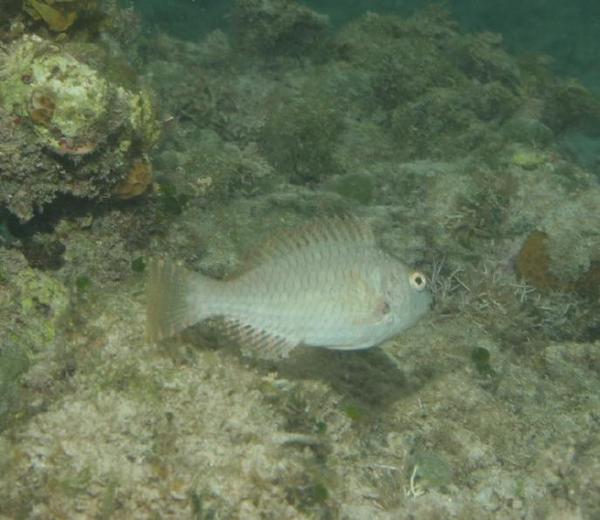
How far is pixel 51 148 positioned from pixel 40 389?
147 cm

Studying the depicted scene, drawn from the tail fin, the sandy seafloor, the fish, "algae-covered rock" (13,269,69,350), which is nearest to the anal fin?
the fish

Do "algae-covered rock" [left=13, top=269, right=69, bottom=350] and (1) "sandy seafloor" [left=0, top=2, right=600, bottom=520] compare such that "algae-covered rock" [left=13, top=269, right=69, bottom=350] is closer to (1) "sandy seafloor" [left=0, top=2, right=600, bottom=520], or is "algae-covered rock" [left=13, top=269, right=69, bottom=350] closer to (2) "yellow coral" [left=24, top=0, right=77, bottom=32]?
(1) "sandy seafloor" [left=0, top=2, right=600, bottom=520]

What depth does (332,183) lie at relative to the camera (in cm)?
721

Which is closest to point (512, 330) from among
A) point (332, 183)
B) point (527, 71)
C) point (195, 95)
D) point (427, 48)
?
point (332, 183)

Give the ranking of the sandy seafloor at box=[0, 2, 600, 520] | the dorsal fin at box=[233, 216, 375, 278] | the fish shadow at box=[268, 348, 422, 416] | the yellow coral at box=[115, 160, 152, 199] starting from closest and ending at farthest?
1. the dorsal fin at box=[233, 216, 375, 278]
2. the sandy seafloor at box=[0, 2, 600, 520]
3. the fish shadow at box=[268, 348, 422, 416]
4. the yellow coral at box=[115, 160, 152, 199]

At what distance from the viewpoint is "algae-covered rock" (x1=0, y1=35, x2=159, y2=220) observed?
3.58 m

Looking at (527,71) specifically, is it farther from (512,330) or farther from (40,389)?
(40,389)

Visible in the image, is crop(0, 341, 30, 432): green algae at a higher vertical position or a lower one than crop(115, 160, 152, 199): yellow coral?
lower

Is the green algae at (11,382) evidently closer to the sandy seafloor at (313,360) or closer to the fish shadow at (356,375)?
the sandy seafloor at (313,360)

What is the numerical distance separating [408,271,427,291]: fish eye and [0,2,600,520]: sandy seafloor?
37.7 inches

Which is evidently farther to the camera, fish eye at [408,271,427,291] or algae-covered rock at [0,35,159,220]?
algae-covered rock at [0,35,159,220]

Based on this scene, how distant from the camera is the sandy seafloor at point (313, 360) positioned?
332 cm

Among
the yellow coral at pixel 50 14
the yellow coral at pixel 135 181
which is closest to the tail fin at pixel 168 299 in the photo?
the yellow coral at pixel 135 181

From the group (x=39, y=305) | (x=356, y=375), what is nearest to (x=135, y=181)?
(x=39, y=305)
